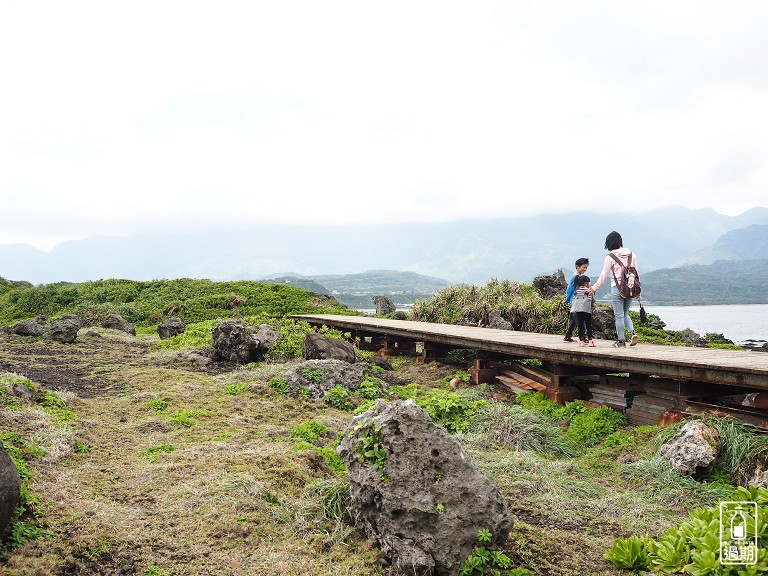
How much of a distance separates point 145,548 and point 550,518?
3.71 m

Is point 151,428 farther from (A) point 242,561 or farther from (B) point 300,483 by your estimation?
(A) point 242,561

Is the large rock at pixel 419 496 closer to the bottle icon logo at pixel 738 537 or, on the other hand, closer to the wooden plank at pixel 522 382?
the bottle icon logo at pixel 738 537

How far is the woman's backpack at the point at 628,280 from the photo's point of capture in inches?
367

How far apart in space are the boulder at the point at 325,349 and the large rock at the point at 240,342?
1569 mm

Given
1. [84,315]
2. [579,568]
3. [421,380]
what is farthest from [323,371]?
[84,315]

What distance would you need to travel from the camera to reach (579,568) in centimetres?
427

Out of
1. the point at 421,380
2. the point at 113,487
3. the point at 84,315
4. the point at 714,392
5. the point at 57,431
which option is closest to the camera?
the point at 113,487

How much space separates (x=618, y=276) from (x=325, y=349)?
676 cm

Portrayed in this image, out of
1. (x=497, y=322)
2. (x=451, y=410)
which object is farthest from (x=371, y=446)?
(x=497, y=322)

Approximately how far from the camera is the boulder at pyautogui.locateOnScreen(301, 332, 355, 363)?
42.0 feet

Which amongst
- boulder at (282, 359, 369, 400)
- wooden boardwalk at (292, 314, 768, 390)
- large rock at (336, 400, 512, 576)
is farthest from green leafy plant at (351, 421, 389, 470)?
boulder at (282, 359, 369, 400)

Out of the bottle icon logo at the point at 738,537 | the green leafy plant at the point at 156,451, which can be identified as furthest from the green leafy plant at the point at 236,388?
the bottle icon logo at the point at 738,537

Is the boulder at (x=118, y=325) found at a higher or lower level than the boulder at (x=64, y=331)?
lower

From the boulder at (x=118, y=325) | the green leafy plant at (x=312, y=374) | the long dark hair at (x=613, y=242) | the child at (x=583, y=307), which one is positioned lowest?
the boulder at (x=118, y=325)
